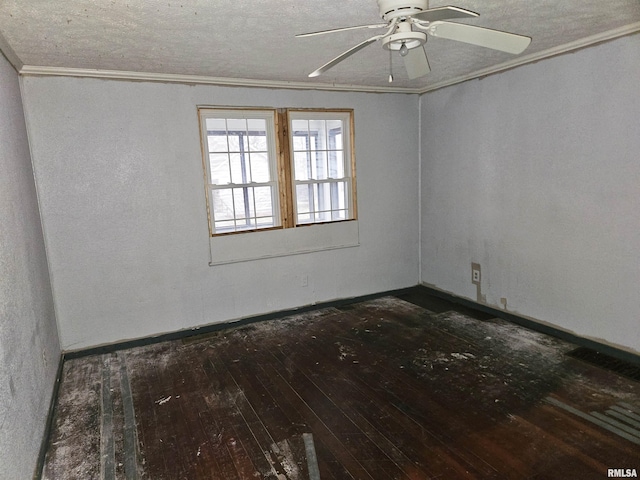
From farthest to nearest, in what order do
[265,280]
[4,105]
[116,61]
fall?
→ [265,280]
[116,61]
[4,105]

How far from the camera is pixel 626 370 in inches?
124

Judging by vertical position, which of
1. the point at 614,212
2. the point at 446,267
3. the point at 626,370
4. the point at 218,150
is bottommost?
the point at 626,370

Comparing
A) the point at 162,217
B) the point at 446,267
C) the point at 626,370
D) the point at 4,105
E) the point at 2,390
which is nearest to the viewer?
the point at 2,390

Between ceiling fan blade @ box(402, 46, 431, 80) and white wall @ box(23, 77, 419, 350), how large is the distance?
2126 mm

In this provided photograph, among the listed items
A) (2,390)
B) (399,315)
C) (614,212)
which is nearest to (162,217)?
(2,390)

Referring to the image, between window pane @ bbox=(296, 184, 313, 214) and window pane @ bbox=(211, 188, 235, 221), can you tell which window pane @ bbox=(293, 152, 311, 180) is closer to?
window pane @ bbox=(296, 184, 313, 214)

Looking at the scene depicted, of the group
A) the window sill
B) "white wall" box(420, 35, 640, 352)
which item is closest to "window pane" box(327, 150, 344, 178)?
the window sill

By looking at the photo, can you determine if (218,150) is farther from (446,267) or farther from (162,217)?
(446,267)

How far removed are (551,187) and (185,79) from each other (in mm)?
3627

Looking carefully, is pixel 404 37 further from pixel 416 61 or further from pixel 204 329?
pixel 204 329

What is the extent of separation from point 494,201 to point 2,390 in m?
4.32

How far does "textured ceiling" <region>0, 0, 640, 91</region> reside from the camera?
238 cm

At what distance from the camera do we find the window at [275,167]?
4.37 meters

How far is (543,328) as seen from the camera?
395cm
